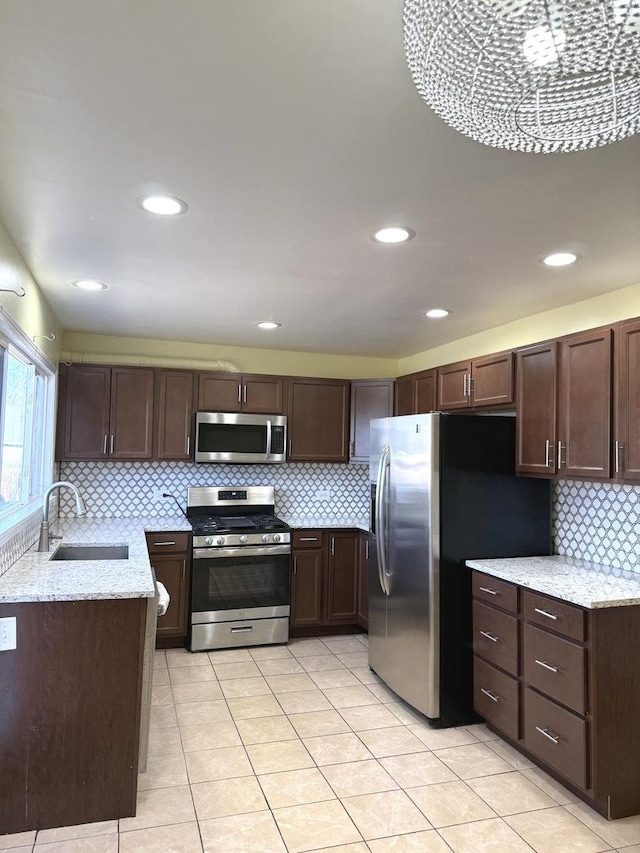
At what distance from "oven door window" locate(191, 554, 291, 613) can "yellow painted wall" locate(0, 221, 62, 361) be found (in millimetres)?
1911

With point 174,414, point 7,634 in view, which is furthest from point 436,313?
point 7,634

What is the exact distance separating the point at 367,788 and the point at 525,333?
9.19 feet

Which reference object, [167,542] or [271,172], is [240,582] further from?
[271,172]

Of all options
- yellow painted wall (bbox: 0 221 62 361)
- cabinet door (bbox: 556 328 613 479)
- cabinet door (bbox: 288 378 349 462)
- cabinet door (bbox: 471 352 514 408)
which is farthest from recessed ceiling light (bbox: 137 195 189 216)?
Answer: cabinet door (bbox: 288 378 349 462)

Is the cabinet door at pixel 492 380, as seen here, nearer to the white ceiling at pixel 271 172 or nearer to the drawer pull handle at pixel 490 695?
the white ceiling at pixel 271 172

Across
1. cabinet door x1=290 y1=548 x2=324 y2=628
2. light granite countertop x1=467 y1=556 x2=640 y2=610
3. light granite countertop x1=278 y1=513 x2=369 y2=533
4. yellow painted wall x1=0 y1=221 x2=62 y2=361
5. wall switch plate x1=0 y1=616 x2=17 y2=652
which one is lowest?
cabinet door x1=290 y1=548 x2=324 y2=628

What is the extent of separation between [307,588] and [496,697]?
199 centimetres

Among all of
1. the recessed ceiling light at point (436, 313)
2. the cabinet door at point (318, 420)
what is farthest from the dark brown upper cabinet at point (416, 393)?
the recessed ceiling light at point (436, 313)

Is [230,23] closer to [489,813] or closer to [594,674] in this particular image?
[594,674]

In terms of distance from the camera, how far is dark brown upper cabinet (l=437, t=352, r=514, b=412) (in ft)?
11.8

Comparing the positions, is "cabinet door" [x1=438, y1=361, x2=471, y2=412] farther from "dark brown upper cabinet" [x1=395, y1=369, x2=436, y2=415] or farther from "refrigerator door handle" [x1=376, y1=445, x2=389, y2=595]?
"refrigerator door handle" [x1=376, y1=445, x2=389, y2=595]

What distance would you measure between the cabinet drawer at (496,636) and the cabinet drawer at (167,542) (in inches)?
86.2

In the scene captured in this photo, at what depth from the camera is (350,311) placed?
384 centimetres

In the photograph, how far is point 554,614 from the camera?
2.70 meters
